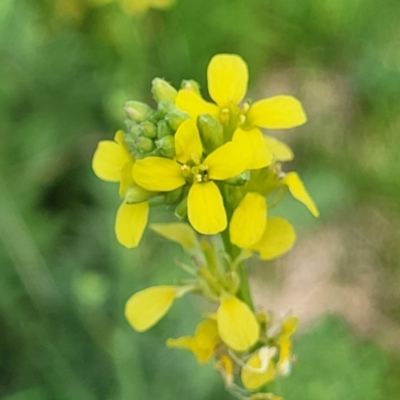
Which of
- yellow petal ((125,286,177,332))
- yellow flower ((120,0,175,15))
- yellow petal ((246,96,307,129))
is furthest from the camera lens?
yellow flower ((120,0,175,15))

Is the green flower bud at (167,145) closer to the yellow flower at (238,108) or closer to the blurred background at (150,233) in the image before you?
the yellow flower at (238,108)

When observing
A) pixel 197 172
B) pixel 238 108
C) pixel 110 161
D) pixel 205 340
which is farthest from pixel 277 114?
pixel 205 340

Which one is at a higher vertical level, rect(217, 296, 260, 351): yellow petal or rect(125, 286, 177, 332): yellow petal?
rect(217, 296, 260, 351): yellow petal

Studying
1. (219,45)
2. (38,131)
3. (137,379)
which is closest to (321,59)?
(219,45)

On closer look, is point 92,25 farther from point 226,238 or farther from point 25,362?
point 226,238

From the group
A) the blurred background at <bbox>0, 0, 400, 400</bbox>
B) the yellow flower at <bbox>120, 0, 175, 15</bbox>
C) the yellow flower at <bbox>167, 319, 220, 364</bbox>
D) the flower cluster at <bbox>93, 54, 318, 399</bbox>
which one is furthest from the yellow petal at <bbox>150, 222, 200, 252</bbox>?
the yellow flower at <bbox>120, 0, 175, 15</bbox>

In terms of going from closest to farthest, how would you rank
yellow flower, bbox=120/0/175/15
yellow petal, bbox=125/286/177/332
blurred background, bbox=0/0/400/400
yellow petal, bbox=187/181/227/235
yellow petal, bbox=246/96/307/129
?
yellow petal, bbox=187/181/227/235 → yellow petal, bbox=246/96/307/129 → yellow petal, bbox=125/286/177/332 → blurred background, bbox=0/0/400/400 → yellow flower, bbox=120/0/175/15

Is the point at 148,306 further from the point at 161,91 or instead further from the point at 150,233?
the point at 150,233

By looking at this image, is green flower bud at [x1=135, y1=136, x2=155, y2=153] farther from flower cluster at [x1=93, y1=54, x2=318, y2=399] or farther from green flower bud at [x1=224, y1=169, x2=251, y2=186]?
green flower bud at [x1=224, y1=169, x2=251, y2=186]

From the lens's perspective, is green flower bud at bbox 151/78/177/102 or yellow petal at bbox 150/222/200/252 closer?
green flower bud at bbox 151/78/177/102

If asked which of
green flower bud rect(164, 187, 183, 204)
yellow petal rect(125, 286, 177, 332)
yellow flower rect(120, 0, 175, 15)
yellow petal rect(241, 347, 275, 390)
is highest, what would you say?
green flower bud rect(164, 187, 183, 204)
